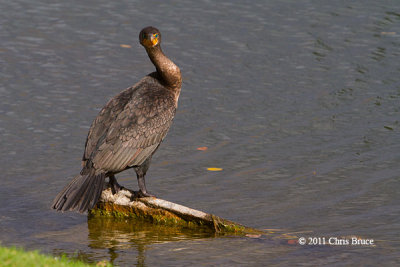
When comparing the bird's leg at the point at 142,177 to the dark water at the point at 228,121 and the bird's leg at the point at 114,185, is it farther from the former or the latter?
the dark water at the point at 228,121

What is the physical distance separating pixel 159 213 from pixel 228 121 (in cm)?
395

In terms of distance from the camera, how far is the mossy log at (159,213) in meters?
9.15

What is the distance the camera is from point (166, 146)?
480 inches

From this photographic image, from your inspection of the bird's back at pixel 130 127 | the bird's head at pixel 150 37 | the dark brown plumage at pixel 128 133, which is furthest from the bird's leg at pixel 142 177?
the bird's head at pixel 150 37

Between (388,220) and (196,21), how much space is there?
931 cm

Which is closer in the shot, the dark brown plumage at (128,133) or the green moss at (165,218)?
the dark brown plumage at (128,133)

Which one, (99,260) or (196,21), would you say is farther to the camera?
(196,21)

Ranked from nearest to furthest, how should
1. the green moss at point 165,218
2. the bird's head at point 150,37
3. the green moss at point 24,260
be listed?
1. the green moss at point 24,260
2. the green moss at point 165,218
3. the bird's head at point 150,37

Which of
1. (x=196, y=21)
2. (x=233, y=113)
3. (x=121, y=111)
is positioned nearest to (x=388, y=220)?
(x=121, y=111)

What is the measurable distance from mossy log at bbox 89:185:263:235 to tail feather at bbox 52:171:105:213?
23.2 inches

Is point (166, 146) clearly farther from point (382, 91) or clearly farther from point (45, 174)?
point (382, 91)

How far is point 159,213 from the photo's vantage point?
373 inches

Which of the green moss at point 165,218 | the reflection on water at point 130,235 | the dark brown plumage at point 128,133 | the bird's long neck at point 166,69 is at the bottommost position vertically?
the reflection on water at point 130,235

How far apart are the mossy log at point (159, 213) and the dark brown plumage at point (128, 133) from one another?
133 mm
